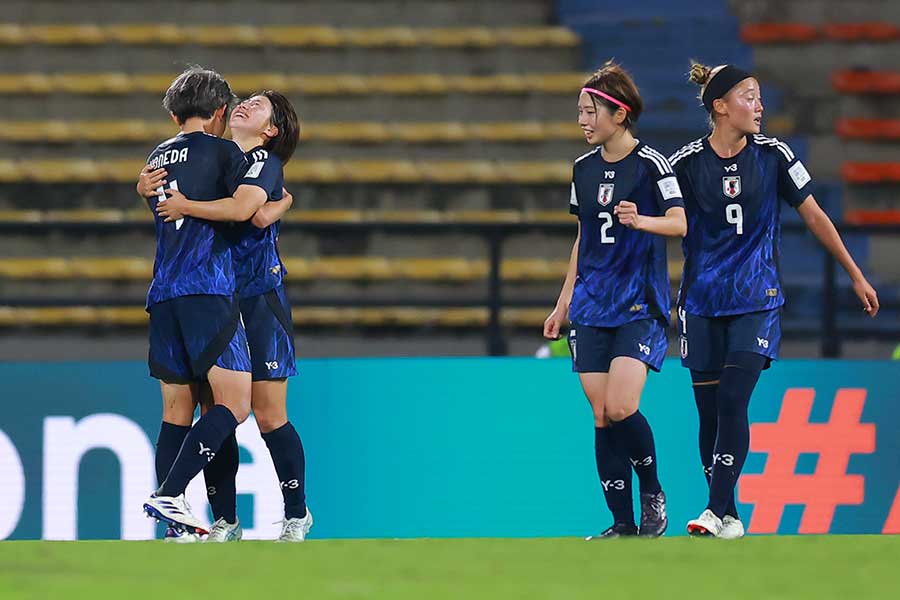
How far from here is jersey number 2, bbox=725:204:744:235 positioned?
5949 mm

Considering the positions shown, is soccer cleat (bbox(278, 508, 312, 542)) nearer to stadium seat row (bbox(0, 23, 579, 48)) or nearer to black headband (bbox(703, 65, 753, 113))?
black headband (bbox(703, 65, 753, 113))

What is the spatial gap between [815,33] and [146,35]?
5.08 meters

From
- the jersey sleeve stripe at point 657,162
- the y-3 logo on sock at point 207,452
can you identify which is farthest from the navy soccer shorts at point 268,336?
the jersey sleeve stripe at point 657,162

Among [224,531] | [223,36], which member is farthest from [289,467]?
[223,36]

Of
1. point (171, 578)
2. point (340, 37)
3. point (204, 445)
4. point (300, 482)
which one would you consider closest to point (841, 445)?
point (300, 482)

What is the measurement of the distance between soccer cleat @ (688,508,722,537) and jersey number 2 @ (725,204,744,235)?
3.17ft

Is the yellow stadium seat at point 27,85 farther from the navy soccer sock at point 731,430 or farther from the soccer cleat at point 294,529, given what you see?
the navy soccer sock at point 731,430

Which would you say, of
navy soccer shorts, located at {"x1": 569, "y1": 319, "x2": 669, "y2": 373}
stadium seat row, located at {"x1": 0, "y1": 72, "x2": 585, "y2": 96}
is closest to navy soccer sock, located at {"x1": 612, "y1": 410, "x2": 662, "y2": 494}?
navy soccer shorts, located at {"x1": 569, "y1": 319, "x2": 669, "y2": 373}

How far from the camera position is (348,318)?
11.6 meters

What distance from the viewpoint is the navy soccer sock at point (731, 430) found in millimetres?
5832

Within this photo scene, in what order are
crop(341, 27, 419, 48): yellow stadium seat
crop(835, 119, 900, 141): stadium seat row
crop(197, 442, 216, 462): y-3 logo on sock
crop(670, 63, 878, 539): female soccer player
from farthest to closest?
crop(341, 27, 419, 48): yellow stadium seat < crop(835, 119, 900, 141): stadium seat row < crop(670, 63, 878, 539): female soccer player < crop(197, 442, 216, 462): y-3 logo on sock

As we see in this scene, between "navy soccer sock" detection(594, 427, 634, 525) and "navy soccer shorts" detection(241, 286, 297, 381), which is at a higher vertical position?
"navy soccer shorts" detection(241, 286, 297, 381)

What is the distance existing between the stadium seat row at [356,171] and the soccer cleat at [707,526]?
6.67m

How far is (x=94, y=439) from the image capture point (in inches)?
303
